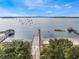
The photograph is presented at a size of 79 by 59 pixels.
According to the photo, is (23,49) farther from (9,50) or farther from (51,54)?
(51,54)

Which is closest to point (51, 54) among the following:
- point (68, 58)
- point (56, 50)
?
point (56, 50)

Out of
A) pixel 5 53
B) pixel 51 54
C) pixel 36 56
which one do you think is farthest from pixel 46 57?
pixel 5 53

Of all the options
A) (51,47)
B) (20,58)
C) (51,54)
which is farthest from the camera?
(51,47)

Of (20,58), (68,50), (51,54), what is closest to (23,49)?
(20,58)

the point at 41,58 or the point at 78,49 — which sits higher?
the point at 78,49

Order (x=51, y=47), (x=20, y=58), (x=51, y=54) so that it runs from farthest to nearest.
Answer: (x=51, y=47)
(x=51, y=54)
(x=20, y=58)

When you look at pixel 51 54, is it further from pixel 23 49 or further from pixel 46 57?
pixel 23 49

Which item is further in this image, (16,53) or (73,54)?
(16,53)

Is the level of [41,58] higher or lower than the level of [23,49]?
lower

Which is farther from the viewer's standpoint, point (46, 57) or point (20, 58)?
point (46, 57)
